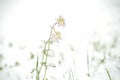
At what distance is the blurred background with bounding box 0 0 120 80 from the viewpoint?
4.73 ft

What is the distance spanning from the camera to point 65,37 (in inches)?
78.5

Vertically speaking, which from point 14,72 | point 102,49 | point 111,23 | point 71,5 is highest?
point 71,5

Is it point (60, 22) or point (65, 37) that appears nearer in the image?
point (60, 22)

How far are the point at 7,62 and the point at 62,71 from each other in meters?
0.42

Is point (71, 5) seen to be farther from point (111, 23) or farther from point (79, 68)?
point (79, 68)

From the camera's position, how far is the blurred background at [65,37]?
1.44m

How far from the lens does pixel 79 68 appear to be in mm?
1440

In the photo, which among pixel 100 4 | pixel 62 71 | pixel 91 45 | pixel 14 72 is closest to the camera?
pixel 62 71

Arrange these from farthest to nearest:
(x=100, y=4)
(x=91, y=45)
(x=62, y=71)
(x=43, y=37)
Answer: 1. (x=100, y=4)
2. (x=43, y=37)
3. (x=91, y=45)
4. (x=62, y=71)

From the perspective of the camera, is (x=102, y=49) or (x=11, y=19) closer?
(x=102, y=49)

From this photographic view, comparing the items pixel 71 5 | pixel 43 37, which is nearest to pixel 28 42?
pixel 43 37

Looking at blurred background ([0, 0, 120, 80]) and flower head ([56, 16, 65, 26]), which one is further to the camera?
blurred background ([0, 0, 120, 80])

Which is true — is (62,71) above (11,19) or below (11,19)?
below

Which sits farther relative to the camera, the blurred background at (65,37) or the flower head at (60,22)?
the blurred background at (65,37)
